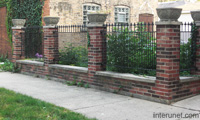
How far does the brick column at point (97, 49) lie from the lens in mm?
8008

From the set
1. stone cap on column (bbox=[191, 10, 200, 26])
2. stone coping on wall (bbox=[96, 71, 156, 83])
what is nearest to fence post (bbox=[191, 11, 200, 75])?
stone cap on column (bbox=[191, 10, 200, 26])

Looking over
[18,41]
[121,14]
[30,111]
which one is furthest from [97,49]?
[121,14]

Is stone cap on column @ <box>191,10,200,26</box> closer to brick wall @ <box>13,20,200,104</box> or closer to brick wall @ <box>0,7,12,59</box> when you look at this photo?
brick wall @ <box>13,20,200,104</box>

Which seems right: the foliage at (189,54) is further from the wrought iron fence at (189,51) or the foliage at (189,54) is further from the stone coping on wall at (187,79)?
the stone coping on wall at (187,79)

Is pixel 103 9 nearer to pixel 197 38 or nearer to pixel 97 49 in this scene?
pixel 97 49

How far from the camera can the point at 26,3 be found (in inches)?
579

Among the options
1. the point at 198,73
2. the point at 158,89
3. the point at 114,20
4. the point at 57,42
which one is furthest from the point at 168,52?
the point at 114,20

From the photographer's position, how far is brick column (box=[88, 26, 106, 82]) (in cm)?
801

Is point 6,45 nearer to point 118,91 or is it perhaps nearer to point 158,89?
point 118,91

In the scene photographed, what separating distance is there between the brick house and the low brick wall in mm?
5944

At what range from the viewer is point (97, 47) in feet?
26.3

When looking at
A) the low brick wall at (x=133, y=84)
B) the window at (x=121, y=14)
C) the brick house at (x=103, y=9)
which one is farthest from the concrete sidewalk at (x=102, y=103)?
the window at (x=121, y=14)

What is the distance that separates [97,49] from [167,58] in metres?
2.39

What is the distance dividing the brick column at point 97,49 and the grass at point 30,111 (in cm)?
228
